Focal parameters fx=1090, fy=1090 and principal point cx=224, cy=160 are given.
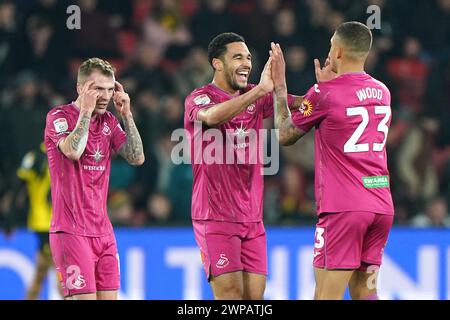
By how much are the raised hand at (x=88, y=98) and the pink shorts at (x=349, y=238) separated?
176cm

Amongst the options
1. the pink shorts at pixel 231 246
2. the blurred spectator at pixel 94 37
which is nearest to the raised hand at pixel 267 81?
the pink shorts at pixel 231 246

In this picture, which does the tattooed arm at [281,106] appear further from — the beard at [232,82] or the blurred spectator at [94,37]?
the blurred spectator at [94,37]

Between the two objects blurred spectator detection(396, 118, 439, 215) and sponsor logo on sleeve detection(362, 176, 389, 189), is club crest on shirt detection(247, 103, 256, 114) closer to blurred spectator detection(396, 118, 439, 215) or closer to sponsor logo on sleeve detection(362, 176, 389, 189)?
sponsor logo on sleeve detection(362, 176, 389, 189)

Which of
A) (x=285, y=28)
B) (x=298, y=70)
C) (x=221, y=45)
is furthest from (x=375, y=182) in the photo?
(x=285, y=28)

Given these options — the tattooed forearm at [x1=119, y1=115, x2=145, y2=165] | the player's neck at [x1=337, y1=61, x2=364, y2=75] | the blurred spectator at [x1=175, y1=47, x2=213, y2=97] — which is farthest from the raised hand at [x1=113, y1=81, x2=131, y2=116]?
the blurred spectator at [x1=175, y1=47, x2=213, y2=97]

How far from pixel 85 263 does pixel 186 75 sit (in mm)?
5594

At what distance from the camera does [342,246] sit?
7.13m

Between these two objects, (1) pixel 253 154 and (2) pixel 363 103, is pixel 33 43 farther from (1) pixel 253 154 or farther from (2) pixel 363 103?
(2) pixel 363 103

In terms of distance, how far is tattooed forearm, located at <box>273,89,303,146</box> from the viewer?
7.39 meters

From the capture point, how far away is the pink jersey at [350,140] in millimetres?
7203

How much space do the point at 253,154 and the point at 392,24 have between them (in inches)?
254

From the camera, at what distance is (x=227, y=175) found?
782 centimetres

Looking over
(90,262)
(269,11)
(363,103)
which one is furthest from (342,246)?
(269,11)

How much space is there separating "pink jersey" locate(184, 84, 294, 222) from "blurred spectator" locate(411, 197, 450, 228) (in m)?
4.62
